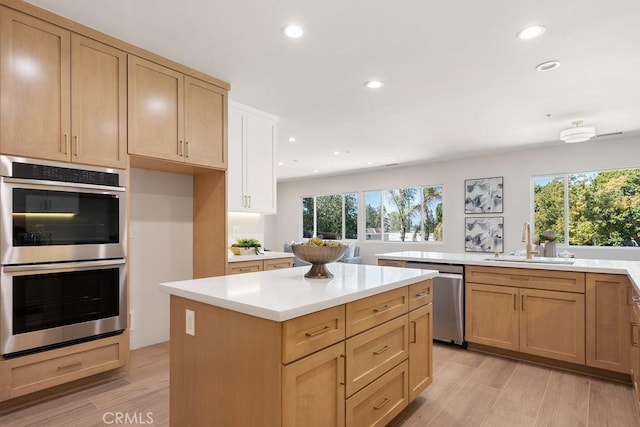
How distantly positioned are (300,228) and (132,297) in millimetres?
6711

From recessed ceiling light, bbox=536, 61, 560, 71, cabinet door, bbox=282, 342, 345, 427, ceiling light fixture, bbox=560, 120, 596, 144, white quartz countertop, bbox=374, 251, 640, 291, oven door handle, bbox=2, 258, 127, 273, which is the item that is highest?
recessed ceiling light, bbox=536, 61, 560, 71

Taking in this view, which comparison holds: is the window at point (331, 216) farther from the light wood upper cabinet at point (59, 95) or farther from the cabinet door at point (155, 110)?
the light wood upper cabinet at point (59, 95)

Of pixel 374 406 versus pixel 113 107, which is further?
pixel 113 107

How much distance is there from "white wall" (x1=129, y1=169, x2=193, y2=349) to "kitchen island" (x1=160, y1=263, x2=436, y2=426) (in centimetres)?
174

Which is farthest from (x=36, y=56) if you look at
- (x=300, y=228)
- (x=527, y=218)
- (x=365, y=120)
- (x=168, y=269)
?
(x=300, y=228)

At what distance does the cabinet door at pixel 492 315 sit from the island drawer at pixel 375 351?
158cm

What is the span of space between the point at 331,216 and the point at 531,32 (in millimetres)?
7172

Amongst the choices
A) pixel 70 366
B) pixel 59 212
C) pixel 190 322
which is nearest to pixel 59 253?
pixel 59 212

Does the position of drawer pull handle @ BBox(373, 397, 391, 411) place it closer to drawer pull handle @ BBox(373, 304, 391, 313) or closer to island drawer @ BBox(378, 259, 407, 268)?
drawer pull handle @ BBox(373, 304, 391, 313)

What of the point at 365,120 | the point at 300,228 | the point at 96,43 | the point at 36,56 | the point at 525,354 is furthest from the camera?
the point at 300,228

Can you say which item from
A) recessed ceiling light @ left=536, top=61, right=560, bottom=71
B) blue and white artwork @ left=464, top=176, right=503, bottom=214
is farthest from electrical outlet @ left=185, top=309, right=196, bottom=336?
blue and white artwork @ left=464, top=176, right=503, bottom=214

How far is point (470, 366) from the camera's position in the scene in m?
3.05

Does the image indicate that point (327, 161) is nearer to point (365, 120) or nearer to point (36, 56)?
point (365, 120)

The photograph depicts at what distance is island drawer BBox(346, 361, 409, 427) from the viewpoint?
1.69 metres
